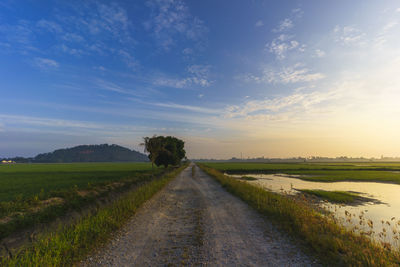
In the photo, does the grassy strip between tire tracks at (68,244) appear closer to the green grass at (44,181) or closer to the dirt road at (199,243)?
the dirt road at (199,243)

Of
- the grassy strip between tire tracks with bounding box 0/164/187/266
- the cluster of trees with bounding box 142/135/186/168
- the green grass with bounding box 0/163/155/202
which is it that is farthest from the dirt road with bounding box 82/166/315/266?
the cluster of trees with bounding box 142/135/186/168

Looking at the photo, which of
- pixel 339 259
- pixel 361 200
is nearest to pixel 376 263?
pixel 339 259

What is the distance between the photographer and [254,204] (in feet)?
43.3

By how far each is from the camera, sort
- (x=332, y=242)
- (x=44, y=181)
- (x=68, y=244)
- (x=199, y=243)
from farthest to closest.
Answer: (x=44, y=181)
(x=199, y=243)
(x=332, y=242)
(x=68, y=244)

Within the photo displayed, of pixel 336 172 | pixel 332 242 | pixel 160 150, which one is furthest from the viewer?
pixel 336 172

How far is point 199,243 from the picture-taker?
7020 mm

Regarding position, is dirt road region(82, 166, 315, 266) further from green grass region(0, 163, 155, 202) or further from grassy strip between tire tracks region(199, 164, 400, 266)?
green grass region(0, 163, 155, 202)

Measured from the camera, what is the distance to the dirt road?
18.8ft

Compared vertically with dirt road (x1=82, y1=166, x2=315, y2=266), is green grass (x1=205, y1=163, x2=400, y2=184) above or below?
below

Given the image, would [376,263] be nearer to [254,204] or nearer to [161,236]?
[161,236]

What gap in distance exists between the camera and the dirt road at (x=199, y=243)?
572 centimetres

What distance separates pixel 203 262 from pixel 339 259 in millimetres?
4169

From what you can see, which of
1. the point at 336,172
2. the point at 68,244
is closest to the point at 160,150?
the point at 68,244

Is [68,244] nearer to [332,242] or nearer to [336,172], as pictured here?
[332,242]
